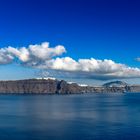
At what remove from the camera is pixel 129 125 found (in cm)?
10706

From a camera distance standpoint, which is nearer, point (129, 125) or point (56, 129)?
point (56, 129)

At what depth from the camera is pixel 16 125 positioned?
355 ft

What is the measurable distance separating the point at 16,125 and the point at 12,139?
24805 mm

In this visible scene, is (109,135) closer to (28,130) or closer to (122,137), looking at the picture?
(122,137)

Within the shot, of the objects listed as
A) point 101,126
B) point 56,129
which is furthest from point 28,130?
point 101,126

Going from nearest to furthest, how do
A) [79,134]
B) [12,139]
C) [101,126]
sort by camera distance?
[12,139]
[79,134]
[101,126]

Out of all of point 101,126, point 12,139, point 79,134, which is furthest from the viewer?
point 101,126

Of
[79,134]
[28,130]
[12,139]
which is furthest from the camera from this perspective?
[28,130]

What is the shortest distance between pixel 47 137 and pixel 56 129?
12.8 m

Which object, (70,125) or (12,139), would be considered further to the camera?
(70,125)

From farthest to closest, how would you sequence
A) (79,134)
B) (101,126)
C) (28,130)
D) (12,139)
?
(101,126) < (28,130) < (79,134) < (12,139)

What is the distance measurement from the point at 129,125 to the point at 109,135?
814 inches

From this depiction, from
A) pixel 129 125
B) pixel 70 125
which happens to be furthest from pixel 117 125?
pixel 70 125

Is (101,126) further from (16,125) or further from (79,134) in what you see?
(16,125)
